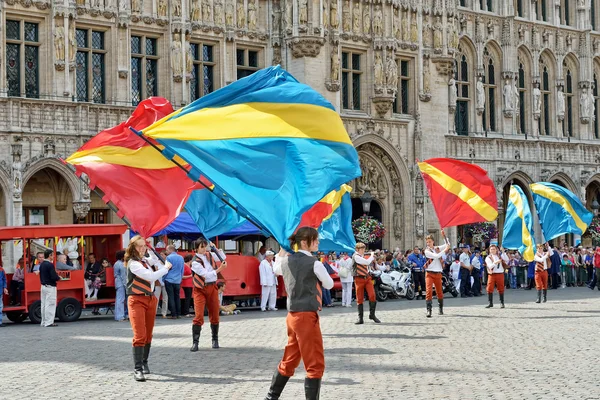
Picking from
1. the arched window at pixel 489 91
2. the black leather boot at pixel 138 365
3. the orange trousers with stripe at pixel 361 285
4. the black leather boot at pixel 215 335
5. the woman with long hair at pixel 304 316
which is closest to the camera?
the woman with long hair at pixel 304 316

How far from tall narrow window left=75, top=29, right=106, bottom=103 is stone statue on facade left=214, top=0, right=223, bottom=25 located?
4.34 metres

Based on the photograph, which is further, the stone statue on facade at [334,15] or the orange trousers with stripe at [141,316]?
the stone statue on facade at [334,15]

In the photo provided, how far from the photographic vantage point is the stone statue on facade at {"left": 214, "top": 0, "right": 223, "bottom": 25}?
34812mm

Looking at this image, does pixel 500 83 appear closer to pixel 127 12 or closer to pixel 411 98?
pixel 411 98

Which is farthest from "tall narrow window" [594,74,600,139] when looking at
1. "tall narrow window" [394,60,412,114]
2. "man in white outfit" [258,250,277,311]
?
"man in white outfit" [258,250,277,311]

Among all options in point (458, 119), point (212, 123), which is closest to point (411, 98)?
point (458, 119)

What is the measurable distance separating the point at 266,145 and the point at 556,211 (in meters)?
18.5

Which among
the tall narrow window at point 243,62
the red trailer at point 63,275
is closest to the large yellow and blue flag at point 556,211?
the tall narrow window at point 243,62

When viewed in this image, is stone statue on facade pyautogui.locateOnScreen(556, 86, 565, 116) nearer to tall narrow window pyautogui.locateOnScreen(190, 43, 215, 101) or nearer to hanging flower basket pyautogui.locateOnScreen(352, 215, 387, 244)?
hanging flower basket pyautogui.locateOnScreen(352, 215, 387, 244)

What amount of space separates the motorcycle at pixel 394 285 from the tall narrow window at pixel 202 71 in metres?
9.07

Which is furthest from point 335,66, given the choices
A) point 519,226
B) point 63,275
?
point 63,275

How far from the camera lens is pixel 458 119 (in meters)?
43.3

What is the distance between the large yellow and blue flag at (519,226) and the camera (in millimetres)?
28141

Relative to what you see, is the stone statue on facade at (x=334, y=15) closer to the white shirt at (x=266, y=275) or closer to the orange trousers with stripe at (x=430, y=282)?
the white shirt at (x=266, y=275)
